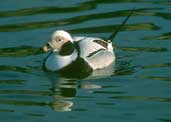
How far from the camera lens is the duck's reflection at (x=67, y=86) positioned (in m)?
13.2

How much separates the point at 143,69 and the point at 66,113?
8.42 ft

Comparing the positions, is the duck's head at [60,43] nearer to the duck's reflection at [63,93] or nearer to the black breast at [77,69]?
the black breast at [77,69]

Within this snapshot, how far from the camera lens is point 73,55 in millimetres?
15359

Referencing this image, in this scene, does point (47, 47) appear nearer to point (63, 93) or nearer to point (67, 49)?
point (67, 49)

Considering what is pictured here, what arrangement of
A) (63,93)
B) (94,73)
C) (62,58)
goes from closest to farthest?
(63,93)
(94,73)
(62,58)

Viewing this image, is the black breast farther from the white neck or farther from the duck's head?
the duck's head

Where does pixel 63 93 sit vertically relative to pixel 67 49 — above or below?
below

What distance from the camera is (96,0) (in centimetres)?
1934

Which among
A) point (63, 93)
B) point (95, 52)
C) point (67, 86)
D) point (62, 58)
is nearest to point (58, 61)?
point (62, 58)

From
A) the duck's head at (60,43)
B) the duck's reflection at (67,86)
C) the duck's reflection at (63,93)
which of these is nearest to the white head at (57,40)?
the duck's head at (60,43)

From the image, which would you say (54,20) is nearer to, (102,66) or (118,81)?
(102,66)

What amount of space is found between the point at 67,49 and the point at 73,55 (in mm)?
130

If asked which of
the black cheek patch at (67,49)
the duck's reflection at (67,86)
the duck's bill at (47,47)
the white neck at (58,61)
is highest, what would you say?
the duck's bill at (47,47)

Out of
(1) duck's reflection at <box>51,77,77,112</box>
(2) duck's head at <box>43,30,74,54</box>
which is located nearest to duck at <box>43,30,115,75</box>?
(2) duck's head at <box>43,30,74,54</box>
